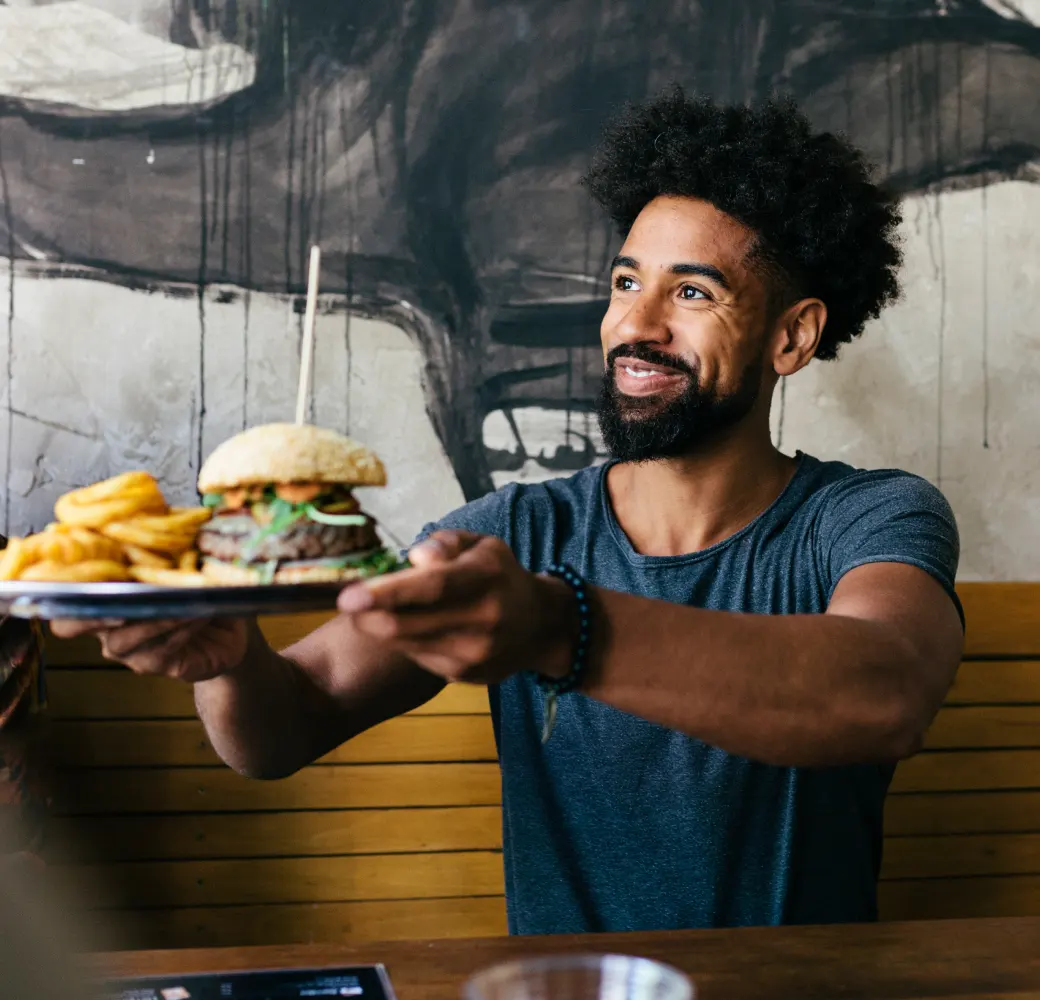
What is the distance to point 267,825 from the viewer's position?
86.3 inches

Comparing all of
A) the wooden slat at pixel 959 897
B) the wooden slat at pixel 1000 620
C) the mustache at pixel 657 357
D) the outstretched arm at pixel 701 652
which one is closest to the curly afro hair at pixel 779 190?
the mustache at pixel 657 357

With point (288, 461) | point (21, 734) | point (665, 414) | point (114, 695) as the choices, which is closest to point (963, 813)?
point (665, 414)

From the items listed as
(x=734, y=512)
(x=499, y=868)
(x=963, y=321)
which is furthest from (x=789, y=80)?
(x=499, y=868)

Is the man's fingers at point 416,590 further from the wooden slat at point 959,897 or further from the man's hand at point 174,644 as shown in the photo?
the wooden slat at point 959,897

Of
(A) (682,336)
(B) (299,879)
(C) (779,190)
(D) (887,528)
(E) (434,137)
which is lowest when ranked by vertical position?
(B) (299,879)

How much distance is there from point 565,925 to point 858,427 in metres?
1.29

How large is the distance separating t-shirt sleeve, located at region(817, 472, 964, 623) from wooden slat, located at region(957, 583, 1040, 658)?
2.69 ft

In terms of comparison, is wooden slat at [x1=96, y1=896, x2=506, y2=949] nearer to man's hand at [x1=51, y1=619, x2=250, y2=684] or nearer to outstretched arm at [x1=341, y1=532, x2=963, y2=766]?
man's hand at [x1=51, y1=619, x2=250, y2=684]

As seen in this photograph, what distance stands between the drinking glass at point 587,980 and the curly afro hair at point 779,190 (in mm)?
1360

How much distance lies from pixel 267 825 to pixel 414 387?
0.87 metres

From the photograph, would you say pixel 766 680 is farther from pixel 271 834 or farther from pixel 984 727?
pixel 984 727

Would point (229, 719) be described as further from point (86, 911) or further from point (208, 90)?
point (208, 90)

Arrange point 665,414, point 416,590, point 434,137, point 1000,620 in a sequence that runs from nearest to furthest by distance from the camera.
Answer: point 416,590 → point 665,414 → point 434,137 → point 1000,620

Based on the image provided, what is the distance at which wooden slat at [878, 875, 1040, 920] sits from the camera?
241 centimetres
